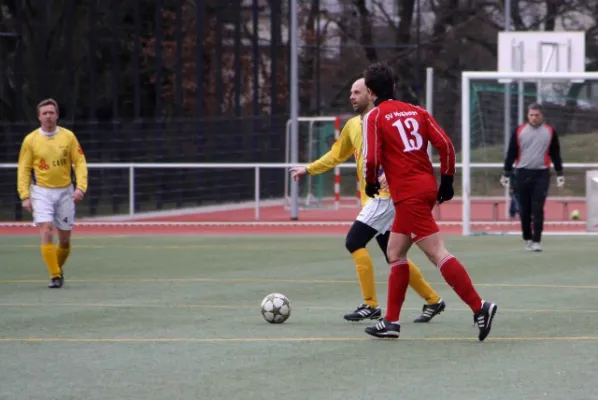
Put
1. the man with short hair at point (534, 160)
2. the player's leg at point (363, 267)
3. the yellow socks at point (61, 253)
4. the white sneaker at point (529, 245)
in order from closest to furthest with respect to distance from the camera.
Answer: the player's leg at point (363, 267) < the yellow socks at point (61, 253) < the man with short hair at point (534, 160) < the white sneaker at point (529, 245)

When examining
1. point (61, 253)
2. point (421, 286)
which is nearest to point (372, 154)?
point (421, 286)

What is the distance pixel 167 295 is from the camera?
1434 centimetres

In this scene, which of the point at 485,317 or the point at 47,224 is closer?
the point at 485,317

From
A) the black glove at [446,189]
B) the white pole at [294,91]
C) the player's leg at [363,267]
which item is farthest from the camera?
the white pole at [294,91]

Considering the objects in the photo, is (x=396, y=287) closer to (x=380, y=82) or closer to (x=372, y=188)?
(x=372, y=188)

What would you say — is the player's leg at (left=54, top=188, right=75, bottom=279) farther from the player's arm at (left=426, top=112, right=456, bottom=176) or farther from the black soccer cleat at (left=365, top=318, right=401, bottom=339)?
the player's arm at (left=426, top=112, right=456, bottom=176)

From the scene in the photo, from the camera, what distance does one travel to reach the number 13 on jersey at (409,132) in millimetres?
10453

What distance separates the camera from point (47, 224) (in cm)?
1545

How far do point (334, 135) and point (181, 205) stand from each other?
440 centimetres

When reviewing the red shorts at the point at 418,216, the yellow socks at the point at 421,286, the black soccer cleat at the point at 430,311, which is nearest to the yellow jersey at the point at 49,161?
the yellow socks at the point at 421,286

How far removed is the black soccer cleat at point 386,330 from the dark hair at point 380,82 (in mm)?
1595

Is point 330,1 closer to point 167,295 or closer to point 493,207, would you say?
point 493,207

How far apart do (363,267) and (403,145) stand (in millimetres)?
1734

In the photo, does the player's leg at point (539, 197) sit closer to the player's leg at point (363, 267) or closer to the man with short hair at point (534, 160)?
the man with short hair at point (534, 160)
